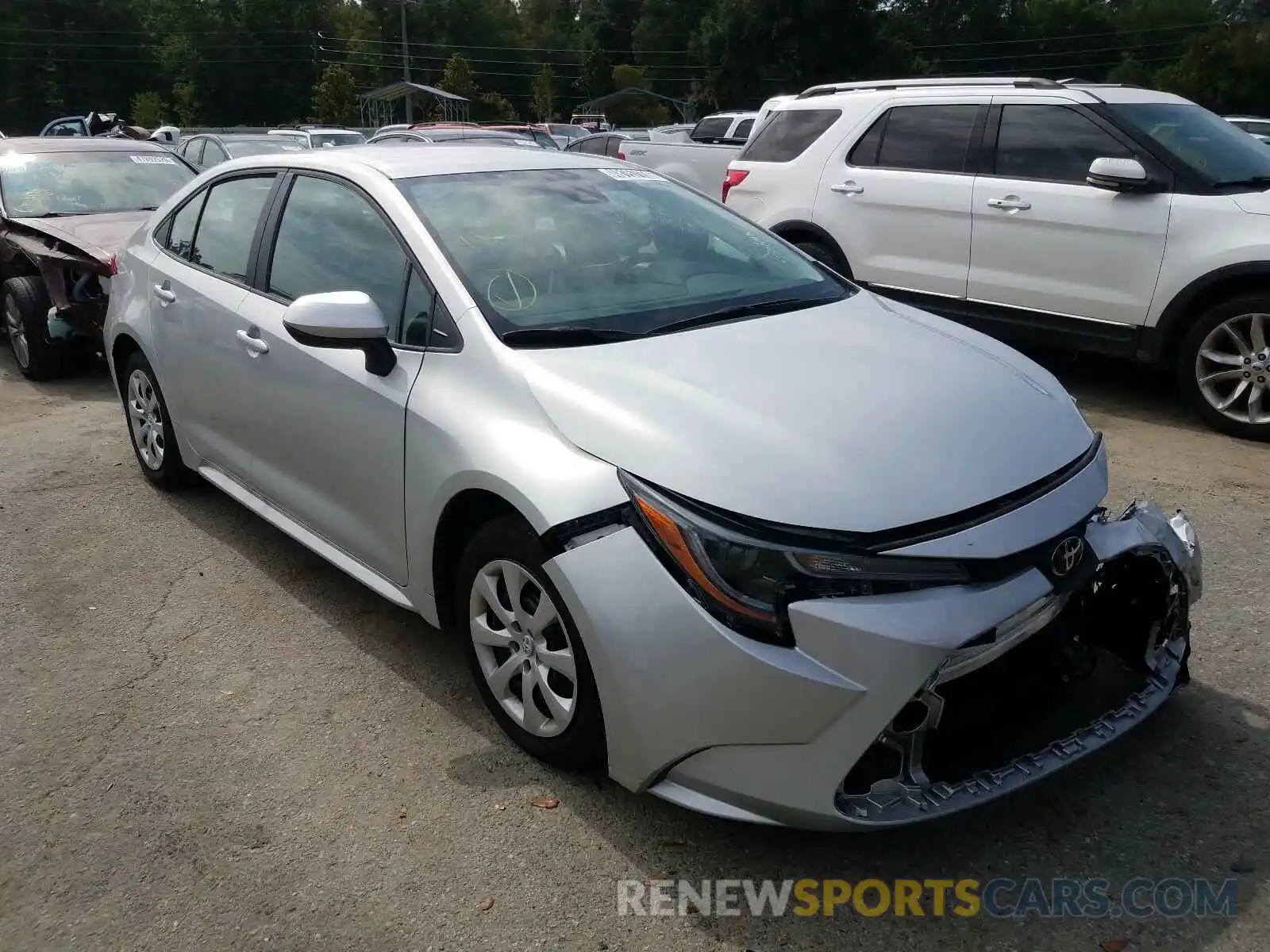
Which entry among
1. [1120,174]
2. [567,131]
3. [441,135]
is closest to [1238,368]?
[1120,174]

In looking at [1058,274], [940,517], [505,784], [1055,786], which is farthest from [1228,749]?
[1058,274]

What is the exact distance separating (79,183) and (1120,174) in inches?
296

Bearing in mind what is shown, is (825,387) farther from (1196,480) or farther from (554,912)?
(1196,480)

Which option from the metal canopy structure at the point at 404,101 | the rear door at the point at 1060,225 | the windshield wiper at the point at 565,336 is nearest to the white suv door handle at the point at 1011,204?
the rear door at the point at 1060,225

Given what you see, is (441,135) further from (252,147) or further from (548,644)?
(548,644)

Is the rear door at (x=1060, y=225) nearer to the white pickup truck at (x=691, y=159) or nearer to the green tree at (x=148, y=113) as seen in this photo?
the white pickup truck at (x=691, y=159)

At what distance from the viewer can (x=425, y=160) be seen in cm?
387

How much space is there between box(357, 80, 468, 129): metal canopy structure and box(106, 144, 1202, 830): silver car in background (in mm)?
41576

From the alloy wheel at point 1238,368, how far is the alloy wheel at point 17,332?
7649 mm

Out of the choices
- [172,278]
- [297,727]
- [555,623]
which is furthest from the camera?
[172,278]

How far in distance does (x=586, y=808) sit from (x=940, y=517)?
4.10 feet

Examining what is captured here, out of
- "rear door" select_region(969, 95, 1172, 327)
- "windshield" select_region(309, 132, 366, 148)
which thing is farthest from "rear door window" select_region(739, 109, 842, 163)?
"windshield" select_region(309, 132, 366, 148)

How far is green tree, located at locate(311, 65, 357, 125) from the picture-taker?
49812 millimetres

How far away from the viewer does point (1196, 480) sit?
17.0ft
